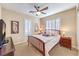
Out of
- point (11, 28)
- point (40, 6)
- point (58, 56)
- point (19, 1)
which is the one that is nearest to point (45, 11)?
point (40, 6)

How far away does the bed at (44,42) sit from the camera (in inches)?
69.0

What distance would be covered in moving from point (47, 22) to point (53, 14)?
174 millimetres

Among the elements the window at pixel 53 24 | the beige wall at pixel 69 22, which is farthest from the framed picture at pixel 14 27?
the beige wall at pixel 69 22

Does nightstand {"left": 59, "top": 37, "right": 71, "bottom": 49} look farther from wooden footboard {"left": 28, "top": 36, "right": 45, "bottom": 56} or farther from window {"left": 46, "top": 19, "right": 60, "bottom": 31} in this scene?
wooden footboard {"left": 28, "top": 36, "right": 45, "bottom": 56}

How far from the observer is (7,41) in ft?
5.82

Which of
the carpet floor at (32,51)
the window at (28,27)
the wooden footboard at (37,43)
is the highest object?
the window at (28,27)

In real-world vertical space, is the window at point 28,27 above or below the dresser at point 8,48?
above

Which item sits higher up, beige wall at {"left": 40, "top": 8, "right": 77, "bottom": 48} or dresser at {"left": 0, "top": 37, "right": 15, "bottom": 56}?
beige wall at {"left": 40, "top": 8, "right": 77, "bottom": 48}

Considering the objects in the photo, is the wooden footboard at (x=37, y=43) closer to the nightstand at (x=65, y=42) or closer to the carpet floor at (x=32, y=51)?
the carpet floor at (x=32, y=51)

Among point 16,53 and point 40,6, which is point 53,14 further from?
point 16,53

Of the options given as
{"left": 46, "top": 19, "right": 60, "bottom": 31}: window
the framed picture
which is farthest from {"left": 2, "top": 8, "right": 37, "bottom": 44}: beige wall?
{"left": 46, "top": 19, "right": 60, "bottom": 31}: window

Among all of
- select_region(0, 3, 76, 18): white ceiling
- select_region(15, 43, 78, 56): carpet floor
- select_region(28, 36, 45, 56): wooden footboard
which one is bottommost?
select_region(15, 43, 78, 56): carpet floor

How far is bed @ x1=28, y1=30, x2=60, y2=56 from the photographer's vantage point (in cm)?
175

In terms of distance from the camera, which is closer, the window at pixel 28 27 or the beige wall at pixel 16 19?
the beige wall at pixel 16 19
